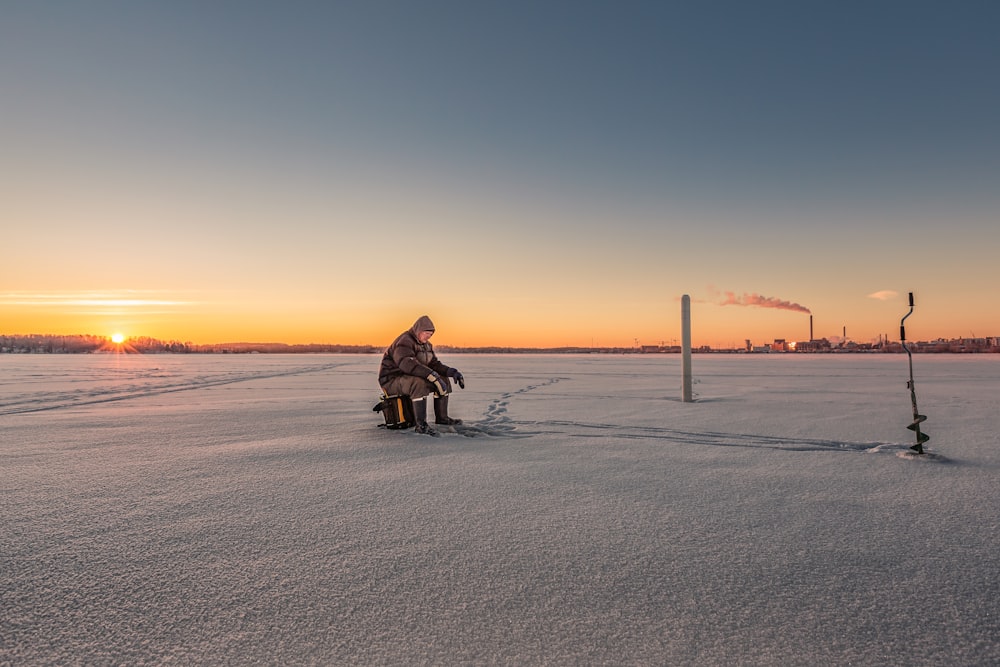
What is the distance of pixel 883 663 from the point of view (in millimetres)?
1741

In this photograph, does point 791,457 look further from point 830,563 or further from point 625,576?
point 625,576

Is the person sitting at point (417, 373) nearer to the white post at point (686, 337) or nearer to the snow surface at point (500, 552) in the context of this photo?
the snow surface at point (500, 552)

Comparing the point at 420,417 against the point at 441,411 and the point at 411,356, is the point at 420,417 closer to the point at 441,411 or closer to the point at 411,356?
the point at 441,411

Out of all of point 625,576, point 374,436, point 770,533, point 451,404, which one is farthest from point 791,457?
point 451,404

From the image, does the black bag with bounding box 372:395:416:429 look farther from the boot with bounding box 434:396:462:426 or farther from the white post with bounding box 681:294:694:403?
the white post with bounding box 681:294:694:403

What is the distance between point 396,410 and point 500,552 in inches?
181

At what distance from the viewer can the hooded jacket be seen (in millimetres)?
6711

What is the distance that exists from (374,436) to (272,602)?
443 centimetres

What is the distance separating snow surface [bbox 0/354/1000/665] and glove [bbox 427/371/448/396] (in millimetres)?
997

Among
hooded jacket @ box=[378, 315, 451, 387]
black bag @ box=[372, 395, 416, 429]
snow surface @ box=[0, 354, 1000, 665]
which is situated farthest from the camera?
black bag @ box=[372, 395, 416, 429]

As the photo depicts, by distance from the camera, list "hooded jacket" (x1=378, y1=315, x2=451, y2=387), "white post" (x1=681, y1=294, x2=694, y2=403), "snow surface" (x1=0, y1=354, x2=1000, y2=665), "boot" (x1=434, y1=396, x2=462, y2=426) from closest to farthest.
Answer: "snow surface" (x1=0, y1=354, x2=1000, y2=665) → "hooded jacket" (x1=378, y1=315, x2=451, y2=387) → "boot" (x1=434, y1=396, x2=462, y2=426) → "white post" (x1=681, y1=294, x2=694, y2=403)

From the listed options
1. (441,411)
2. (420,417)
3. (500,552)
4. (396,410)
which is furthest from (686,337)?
(500,552)

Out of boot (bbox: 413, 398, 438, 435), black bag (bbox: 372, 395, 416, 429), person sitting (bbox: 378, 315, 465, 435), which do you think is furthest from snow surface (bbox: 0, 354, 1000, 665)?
black bag (bbox: 372, 395, 416, 429)

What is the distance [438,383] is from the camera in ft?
22.6
